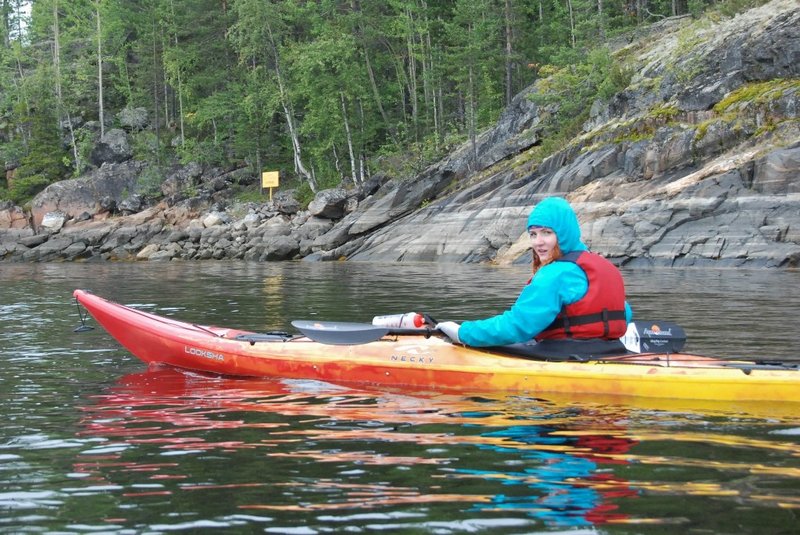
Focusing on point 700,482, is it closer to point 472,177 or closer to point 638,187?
point 638,187

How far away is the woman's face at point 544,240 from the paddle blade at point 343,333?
6.29ft

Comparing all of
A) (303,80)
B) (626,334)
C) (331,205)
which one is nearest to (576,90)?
(331,205)

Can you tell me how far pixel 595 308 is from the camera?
20.2 ft

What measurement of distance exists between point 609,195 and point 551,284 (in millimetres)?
18887

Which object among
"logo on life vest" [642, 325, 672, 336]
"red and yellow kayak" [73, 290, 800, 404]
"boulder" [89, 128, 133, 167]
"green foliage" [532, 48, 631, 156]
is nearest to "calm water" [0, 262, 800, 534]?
"red and yellow kayak" [73, 290, 800, 404]

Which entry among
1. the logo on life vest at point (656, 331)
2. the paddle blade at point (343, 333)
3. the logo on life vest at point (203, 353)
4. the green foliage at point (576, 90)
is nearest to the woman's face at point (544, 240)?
the logo on life vest at point (656, 331)

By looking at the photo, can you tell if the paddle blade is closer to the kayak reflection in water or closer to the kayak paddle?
the kayak paddle

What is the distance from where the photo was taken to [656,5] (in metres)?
43.3

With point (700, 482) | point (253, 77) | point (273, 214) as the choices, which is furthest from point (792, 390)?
point (253, 77)

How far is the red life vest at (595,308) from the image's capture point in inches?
236

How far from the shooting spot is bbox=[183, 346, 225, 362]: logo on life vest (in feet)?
26.0

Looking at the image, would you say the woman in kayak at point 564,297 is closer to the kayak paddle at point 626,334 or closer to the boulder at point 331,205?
the kayak paddle at point 626,334

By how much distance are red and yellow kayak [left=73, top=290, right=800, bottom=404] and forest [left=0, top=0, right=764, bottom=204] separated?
24.0 meters

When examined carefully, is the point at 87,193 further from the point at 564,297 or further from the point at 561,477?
the point at 561,477
